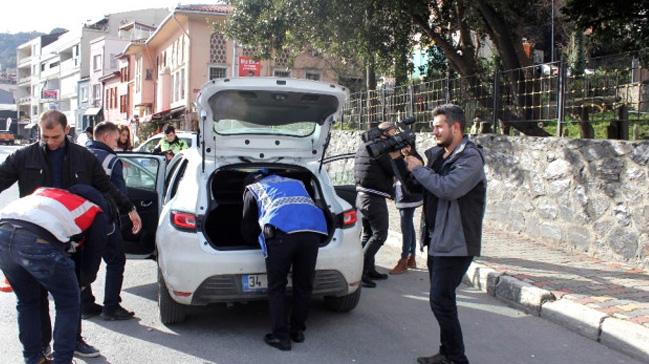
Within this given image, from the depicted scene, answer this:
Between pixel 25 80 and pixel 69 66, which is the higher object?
pixel 25 80

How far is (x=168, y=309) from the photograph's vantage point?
504 centimetres

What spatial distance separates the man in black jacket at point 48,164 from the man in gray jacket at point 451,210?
Answer: 7.27 ft

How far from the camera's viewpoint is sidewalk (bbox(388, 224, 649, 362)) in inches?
196

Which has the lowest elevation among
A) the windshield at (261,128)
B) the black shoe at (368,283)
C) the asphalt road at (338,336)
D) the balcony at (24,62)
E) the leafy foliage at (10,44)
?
the asphalt road at (338,336)

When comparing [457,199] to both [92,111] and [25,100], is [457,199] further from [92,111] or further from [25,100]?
[25,100]

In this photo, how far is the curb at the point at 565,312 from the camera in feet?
15.6

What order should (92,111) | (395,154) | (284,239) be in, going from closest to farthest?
(395,154)
(284,239)
(92,111)

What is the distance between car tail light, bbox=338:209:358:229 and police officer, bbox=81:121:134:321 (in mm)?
1824

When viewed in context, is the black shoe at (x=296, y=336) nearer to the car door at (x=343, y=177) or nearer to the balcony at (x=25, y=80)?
the car door at (x=343, y=177)

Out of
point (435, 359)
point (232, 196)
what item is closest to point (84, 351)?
point (232, 196)

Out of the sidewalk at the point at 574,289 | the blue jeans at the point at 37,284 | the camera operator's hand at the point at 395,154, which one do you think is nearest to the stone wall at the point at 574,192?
the sidewalk at the point at 574,289

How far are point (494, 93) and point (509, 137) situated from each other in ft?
3.79

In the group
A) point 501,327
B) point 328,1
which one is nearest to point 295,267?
point 501,327

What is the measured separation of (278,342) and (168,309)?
1.03 metres
